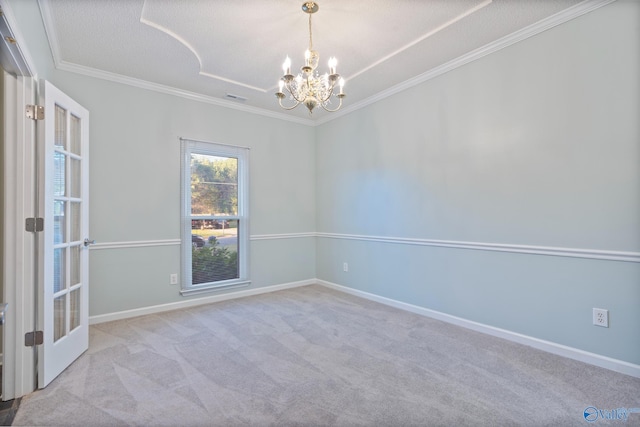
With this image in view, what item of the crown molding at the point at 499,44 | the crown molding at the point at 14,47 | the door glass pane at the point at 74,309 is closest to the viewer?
the crown molding at the point at 14,47

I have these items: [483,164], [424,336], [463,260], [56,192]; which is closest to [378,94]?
[483,164]

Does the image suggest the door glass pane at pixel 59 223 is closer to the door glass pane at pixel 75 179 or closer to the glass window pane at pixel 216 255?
the door glass pane at pixel 75 179

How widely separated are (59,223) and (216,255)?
6.55ft

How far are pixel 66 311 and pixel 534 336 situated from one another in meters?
3.85

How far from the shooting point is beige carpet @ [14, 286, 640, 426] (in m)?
1.76

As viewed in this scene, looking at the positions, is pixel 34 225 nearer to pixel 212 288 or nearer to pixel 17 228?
pixel 17 228

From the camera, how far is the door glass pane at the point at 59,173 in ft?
7.43

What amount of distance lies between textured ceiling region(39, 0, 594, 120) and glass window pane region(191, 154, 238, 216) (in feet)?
3.36

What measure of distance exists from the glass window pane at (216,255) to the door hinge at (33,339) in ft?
6.17

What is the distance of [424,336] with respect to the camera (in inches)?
113

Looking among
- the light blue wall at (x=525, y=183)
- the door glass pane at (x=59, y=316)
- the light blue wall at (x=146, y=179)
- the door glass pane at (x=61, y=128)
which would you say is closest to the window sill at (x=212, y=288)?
the light blue wall at (x=146, y=179)

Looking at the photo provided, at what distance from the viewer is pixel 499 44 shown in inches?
109

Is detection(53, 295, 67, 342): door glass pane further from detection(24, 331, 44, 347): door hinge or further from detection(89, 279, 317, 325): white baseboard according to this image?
detection(89, 279, 317, 325): white baseboard

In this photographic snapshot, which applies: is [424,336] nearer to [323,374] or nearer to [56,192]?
[323,374]
